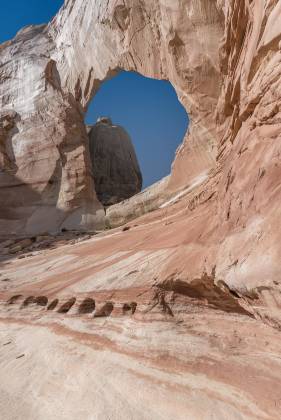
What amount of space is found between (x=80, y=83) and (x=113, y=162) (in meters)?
6.21

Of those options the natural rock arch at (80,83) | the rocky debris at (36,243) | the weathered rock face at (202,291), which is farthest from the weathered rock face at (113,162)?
the weathered rock face at (202,291)

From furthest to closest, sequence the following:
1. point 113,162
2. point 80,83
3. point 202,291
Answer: point 113,162
point 80,83
point 202,291

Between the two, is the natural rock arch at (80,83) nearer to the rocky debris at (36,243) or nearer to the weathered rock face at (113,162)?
the rocky debris at (36,243)

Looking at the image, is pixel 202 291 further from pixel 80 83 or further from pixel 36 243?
pixel 80 83

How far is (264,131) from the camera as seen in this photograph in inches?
73.9

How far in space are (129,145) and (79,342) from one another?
17253 mm

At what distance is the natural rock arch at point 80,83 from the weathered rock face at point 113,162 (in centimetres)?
437

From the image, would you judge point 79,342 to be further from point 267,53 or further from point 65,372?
point 267,53

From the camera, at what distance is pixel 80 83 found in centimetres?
1108

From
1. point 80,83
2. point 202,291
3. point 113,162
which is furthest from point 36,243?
point 113,162

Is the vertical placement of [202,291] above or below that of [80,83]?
below

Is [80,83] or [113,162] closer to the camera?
[80,83]

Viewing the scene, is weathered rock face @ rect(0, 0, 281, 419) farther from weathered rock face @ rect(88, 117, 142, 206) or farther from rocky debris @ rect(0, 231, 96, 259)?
weathered rock face @ rect(88, 117, 142, 206)

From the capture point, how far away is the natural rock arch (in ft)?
20.8
